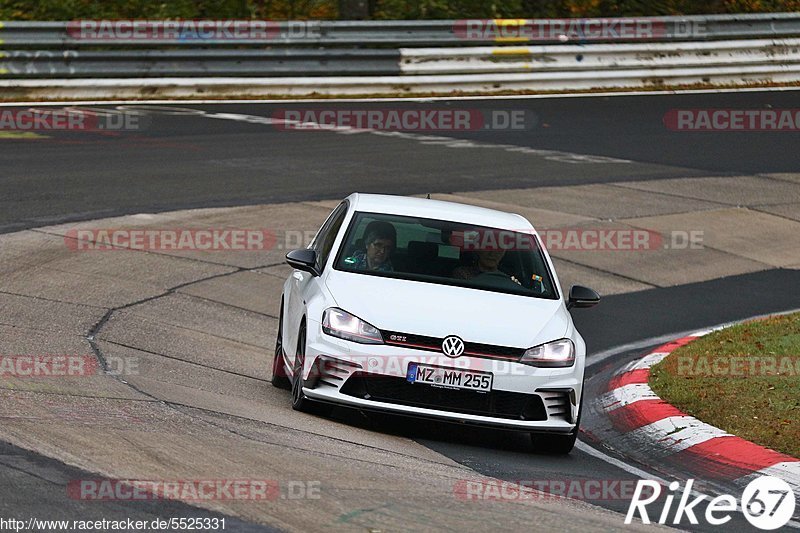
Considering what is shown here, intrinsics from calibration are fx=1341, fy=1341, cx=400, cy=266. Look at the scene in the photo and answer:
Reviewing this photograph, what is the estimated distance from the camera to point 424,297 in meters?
8.75

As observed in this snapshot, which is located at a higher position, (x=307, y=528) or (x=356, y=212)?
(x=356, y=212)

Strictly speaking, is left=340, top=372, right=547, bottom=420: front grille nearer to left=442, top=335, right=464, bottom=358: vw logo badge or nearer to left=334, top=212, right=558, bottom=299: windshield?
left=442, top=335, right=464, bottom=358: vw logo badge

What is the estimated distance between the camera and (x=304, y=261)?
30.5 ft

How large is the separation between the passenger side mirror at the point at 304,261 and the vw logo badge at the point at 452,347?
54.0 inches

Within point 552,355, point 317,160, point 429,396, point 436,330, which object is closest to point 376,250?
point 436,330

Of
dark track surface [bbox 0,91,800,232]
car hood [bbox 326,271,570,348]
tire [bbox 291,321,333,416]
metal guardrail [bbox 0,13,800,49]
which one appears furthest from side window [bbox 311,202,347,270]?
metal guardrail [bbox 0,13,800,49]

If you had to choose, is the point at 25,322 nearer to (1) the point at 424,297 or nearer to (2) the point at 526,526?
(1) the point at 424,297

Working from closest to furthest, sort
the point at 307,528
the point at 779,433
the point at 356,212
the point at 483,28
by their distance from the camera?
the point at 307,528 → the point at 779,433 → the point at 356,212 → the point at 483,28

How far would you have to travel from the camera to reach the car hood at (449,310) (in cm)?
838

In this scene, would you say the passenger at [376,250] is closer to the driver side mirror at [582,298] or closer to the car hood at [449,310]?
the car hood at [449,310]

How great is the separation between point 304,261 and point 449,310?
1256 mm

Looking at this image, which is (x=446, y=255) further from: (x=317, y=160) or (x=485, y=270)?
(x=317, y=160)

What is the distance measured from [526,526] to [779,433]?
300cm

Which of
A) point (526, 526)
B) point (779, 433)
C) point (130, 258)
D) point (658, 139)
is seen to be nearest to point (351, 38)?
point (658, 139)
